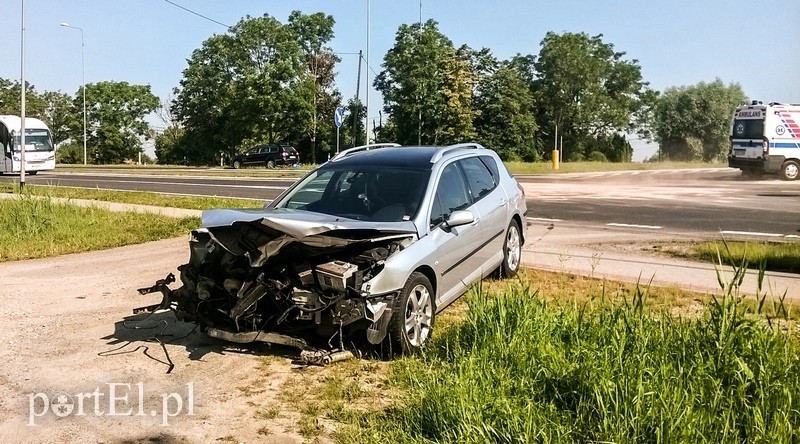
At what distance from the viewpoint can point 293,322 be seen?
5359 millimetres

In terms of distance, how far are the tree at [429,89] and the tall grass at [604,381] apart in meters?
51.3

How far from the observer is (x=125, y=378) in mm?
5148

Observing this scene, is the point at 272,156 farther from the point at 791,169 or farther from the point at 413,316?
the point at 413,316

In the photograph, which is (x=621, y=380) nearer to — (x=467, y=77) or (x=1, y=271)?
(x=1, y=271)

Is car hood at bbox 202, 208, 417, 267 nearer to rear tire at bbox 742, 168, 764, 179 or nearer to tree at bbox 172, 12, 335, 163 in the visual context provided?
rear tire at bbox 742, 168, 764, 179

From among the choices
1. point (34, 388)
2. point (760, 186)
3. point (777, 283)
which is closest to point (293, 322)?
point (34, 388)

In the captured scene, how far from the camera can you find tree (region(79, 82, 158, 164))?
7031 cm

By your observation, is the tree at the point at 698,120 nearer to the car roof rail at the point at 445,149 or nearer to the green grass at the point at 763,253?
the green grass at the point at 763,253

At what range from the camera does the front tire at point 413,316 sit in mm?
5266

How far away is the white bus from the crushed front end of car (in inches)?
1484

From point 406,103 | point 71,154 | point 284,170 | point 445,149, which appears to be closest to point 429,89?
point 406,103

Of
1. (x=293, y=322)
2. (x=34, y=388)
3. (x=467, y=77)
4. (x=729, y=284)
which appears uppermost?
(x=467, y=77)

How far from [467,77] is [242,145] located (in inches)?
847

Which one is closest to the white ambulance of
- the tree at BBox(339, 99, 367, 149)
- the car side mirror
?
the car side mirror
